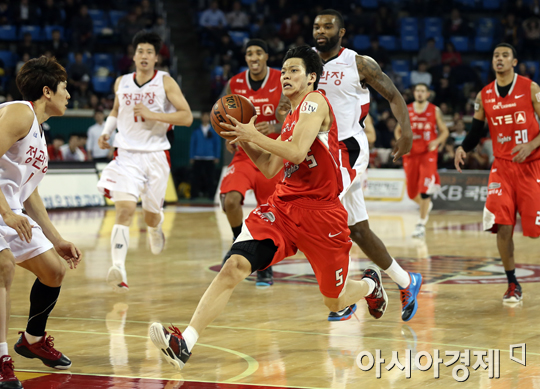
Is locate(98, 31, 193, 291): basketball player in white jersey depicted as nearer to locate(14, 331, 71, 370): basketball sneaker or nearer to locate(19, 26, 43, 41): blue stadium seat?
locate(14, 331, 71, 370): basketball sneaker

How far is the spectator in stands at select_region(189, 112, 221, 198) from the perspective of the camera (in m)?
19.7

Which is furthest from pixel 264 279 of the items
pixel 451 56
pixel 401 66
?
pixel 401 66

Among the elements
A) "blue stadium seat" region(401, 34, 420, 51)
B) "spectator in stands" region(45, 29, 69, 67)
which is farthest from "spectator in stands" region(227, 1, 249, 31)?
"spectator in stands" region(45, 29, 69, 67)

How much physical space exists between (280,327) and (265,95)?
2.83m

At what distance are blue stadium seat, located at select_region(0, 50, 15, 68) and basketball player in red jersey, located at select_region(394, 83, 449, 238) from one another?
11470mm

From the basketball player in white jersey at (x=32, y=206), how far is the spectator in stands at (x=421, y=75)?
16313 millimetres

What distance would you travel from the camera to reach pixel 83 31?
20.9 m

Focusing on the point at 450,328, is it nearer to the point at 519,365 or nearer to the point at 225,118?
the point at 519,365

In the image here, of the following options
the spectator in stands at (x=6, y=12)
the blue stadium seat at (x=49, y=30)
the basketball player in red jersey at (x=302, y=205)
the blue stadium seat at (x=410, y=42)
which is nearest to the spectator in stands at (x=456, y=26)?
the blue stadium seat at (x=410, y=42)

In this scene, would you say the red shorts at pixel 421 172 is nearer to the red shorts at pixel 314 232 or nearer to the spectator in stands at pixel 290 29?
the red shorts at pixel 314 232

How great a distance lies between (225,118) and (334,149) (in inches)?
27.9

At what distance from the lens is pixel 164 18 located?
75.7ft

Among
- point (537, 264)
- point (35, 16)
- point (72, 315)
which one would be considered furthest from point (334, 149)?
point (35, 16)

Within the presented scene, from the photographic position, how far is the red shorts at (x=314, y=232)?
460cm
